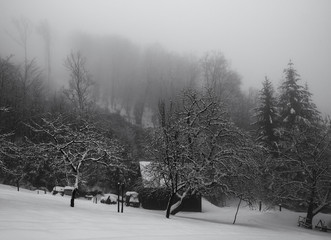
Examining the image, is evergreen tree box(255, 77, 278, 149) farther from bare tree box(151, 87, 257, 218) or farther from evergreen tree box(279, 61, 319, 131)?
bare tree box(151, 87, 257, 218)

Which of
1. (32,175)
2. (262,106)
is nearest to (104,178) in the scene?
(32,175)

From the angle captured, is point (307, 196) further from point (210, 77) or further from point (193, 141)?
point (210, 77)

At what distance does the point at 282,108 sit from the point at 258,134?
16.3 feet

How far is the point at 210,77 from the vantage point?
56344 millimetres

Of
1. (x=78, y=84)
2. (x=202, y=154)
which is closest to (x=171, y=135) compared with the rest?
(x=202, y=154)

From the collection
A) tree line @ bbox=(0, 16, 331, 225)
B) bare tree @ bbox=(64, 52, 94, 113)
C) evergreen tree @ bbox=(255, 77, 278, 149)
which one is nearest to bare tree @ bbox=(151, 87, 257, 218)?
tree line @ bbox=(0, 16, 331, 225)

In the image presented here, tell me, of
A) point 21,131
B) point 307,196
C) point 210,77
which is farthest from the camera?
point 210,77

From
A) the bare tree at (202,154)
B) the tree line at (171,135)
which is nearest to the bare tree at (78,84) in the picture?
the tree line at (171,135)

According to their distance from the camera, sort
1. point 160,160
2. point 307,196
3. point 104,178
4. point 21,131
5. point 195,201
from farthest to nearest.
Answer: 1. point 21,131
2. point 104,178
3. point 195,201
4. point 307,196
5. point 160,160

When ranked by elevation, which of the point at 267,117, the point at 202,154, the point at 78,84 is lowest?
the point at 202,154

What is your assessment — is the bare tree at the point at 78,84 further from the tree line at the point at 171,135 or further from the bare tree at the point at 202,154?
the bare tree at the point at 202,154

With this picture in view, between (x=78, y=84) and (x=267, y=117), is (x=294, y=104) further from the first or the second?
(x=78, y=84)

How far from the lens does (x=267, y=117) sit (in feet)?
130

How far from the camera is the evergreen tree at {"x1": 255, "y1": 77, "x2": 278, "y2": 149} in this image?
3891 cm
